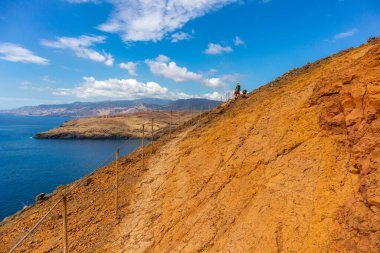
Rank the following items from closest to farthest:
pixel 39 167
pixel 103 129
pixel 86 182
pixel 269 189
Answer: pixel 269 189 < pixel 86 182 < pixel 39 167 < pixel 103 129

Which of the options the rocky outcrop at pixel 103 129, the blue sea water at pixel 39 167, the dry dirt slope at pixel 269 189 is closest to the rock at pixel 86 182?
the dry dirt slope at pixel 269 189

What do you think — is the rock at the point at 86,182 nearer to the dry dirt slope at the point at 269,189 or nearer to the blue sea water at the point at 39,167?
the dry dirt slope at the point at 269,189

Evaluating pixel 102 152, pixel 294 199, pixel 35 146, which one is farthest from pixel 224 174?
pixel 35 146

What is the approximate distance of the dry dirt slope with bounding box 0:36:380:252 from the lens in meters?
11.0

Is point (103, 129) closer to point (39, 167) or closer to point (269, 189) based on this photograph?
point (39, 167)

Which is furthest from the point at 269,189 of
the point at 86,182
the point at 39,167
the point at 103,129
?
the point at 103,129

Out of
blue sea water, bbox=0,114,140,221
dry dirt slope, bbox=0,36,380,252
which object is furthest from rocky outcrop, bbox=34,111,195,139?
dry dirt slope, bbox=0,36,380,252

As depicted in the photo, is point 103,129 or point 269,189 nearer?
point 269,189

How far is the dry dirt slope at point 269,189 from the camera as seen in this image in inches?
434

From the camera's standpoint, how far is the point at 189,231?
14.9 meters

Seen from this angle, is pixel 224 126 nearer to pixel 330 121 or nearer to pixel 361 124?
pixel 330 121

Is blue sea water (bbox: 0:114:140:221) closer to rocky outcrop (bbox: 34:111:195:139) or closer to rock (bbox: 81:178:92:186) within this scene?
rocky outcrop (bbox: 34:111:195:139)

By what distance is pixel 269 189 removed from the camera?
13.7 metres

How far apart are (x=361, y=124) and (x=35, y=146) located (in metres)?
116
